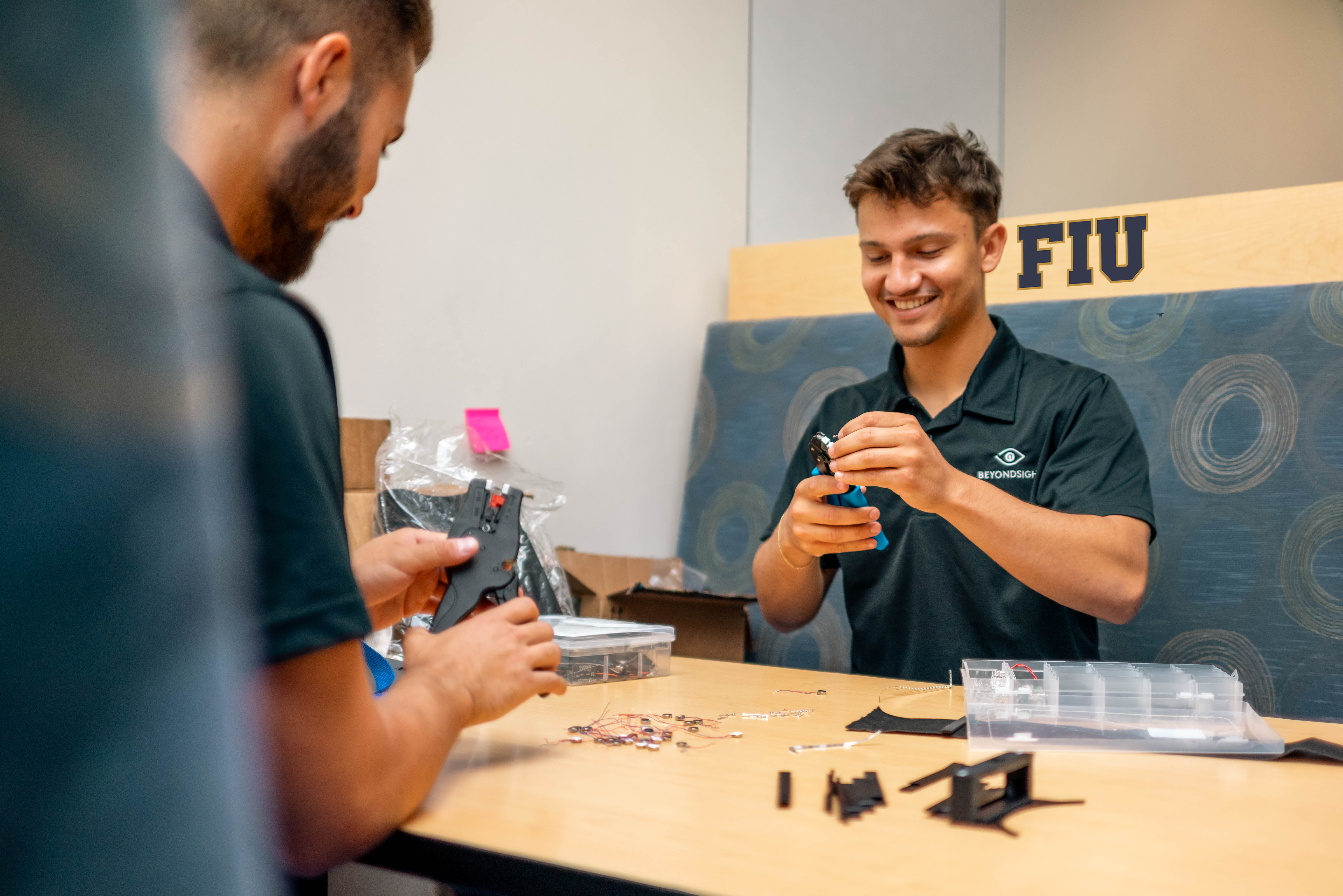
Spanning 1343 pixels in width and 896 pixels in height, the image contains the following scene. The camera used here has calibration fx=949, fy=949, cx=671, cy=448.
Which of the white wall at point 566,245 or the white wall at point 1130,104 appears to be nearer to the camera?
the white wall at point 566,245

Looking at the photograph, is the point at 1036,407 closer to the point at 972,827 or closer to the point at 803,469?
the point at 803,469

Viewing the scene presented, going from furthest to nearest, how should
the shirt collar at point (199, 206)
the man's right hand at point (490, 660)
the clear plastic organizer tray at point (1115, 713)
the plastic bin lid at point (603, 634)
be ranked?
the plastic bin lid at point (603, 634) → the clear plastic organizer tray at point (1115, 713) → the man's right hand at point (490, 660) → the shirt collar at point (199, 206)

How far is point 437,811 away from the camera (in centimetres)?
67

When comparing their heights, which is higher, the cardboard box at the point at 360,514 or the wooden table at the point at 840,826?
the cardboard box at the point at 360,514

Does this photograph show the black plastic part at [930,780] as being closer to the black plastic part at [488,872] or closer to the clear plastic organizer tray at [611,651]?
the black plastic part at [488,872]

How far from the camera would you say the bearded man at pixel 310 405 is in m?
0.52

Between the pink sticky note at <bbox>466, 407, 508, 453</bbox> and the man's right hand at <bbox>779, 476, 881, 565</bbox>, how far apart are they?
71cm

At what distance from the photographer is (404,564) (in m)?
0.89

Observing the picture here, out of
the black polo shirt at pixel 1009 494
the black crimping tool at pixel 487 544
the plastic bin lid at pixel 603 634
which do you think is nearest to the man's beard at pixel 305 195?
the black crimping tool at pixel 487 544

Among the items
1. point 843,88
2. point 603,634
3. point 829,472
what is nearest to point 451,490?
point 603,634

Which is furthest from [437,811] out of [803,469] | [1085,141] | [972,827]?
[1085,141]

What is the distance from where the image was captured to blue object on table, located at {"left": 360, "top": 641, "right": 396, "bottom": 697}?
893mm

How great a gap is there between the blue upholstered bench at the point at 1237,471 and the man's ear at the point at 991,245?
318mm

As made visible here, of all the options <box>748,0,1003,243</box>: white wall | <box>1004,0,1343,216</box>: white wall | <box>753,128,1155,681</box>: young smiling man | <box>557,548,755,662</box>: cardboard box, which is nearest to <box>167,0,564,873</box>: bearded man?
<box>753,128,1155,681</box>: young smiling man
